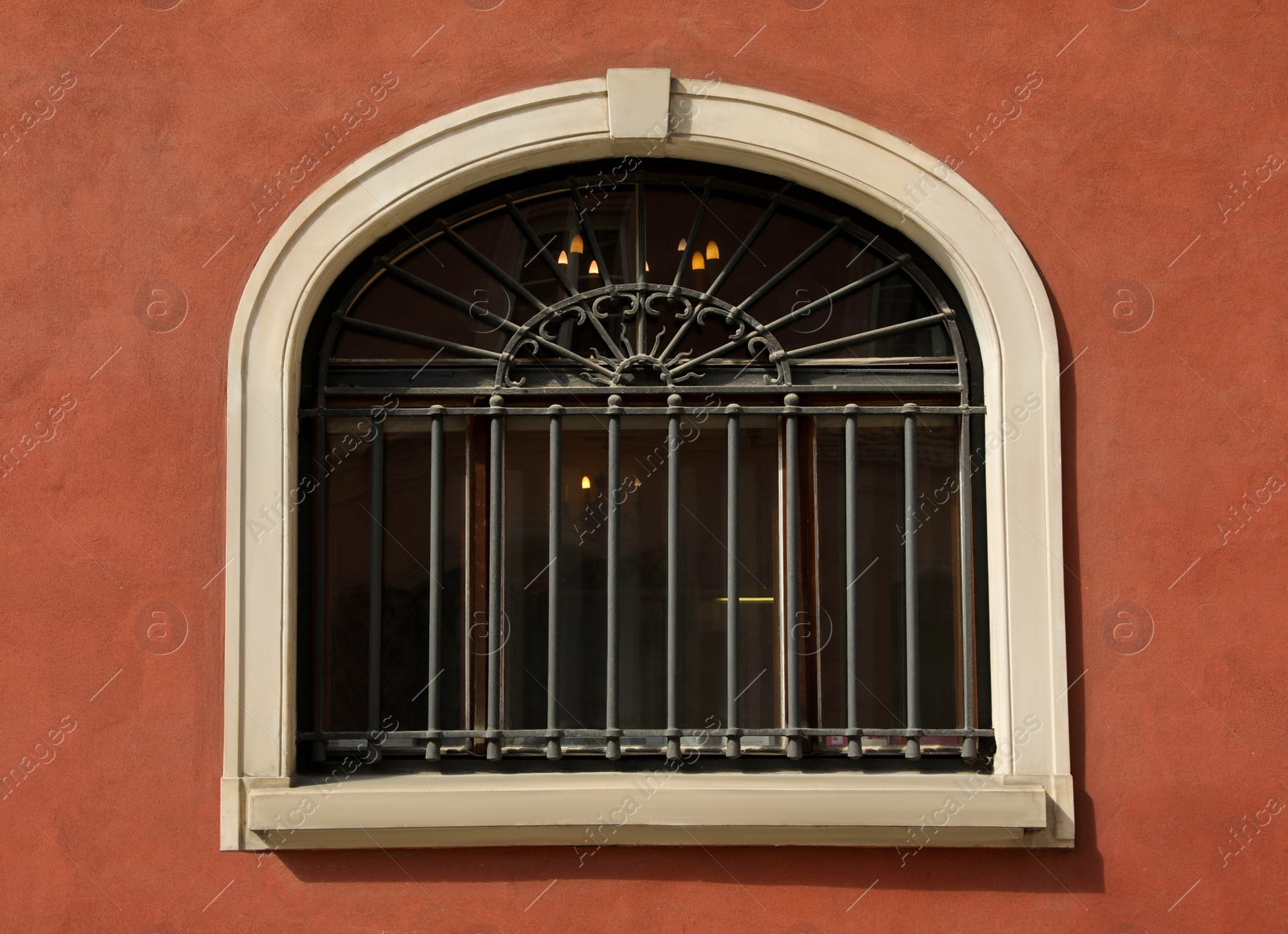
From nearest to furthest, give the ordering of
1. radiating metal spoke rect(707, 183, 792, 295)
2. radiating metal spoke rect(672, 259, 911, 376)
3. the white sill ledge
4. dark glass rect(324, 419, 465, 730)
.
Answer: the white sill ledge < dark glass rect(324, 419, 465, 730) < radiating metal spoke rect(672, 259, 911, 376) < radiating metal spoke rect(707, 183, 792, 295)

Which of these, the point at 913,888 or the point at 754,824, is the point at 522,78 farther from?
the point at 913,888

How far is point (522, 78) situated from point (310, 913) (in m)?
3.52

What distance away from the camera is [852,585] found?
480 centimetres

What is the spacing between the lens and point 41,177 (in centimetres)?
483

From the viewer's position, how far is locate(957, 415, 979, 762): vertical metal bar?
187 inches

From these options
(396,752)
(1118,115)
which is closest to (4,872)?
(396,752)

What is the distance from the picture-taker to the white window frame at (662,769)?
4.53 meters

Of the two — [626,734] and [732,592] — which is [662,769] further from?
[732,592]

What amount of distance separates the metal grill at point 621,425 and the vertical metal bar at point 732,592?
0.04 ft

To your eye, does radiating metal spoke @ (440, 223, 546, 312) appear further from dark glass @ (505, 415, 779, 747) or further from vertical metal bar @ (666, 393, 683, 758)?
vertical metal bar @ (666, 393, 683, 758)

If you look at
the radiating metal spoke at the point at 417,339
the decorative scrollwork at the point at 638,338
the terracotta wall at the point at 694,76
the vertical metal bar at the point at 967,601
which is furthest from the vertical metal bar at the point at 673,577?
the vertical metal bar at the point at 967,601

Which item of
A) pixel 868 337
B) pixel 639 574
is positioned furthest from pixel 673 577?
pixel 868 337

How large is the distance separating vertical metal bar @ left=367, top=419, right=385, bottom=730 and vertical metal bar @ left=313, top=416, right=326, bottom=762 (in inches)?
7.4

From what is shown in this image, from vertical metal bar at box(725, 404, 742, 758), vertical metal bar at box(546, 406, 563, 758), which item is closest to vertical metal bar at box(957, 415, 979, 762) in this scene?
vertical metal bar at box(725, 404, 742, 758)
